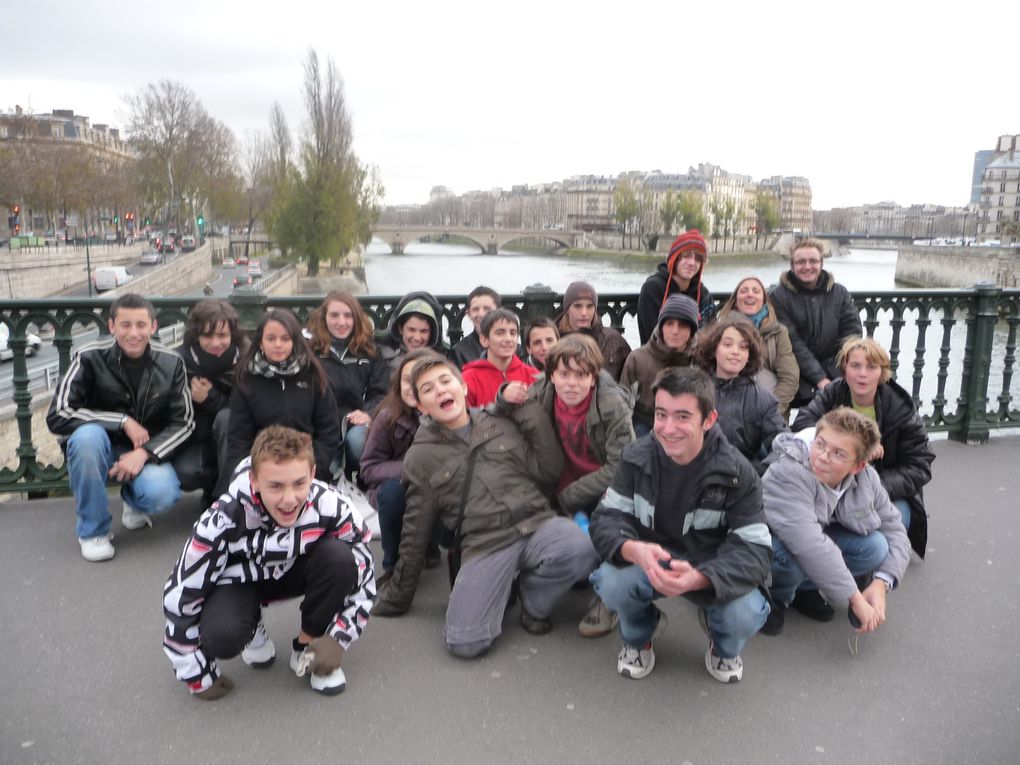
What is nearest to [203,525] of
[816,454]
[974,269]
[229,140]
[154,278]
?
[816,454]

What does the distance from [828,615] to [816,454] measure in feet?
2.11

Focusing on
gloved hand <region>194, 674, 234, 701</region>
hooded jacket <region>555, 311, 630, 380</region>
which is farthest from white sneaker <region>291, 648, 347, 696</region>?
hooded jacket <region>555, 311, 630, 380</region>

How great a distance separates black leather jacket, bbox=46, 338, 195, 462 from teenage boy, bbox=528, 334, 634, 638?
66.2 inches

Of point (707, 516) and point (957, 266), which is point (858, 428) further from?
point (957, 266)

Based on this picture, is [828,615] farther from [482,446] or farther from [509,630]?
[482,446]

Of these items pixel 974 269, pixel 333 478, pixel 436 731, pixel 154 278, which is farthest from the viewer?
pixel 974 269

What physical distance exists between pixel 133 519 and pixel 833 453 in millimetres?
3072

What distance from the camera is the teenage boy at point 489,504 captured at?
300cm

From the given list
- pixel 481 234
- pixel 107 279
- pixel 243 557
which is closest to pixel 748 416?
pixel 243 557

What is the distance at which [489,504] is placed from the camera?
3119mm

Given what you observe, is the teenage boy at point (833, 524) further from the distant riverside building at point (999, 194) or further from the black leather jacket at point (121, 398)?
the distant riverside building at point (999, 194)

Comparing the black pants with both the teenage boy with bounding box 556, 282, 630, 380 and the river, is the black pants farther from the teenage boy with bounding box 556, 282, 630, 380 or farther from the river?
the river

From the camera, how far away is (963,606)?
3.27 metres

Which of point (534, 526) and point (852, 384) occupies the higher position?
point (852, 384)
